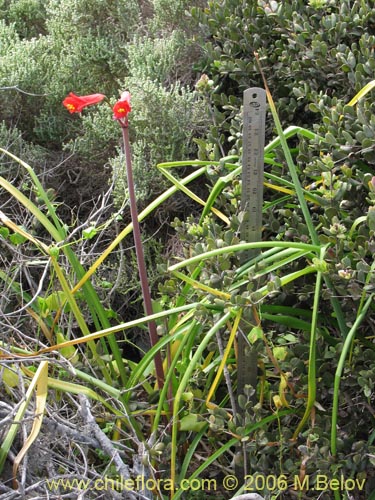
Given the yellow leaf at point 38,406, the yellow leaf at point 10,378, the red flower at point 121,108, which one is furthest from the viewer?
the yellow leaf at point 10,378

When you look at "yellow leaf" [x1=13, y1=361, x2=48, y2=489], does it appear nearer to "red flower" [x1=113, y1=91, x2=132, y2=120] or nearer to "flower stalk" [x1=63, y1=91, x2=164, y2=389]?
"flower stalk" [x1=63, y1=91, x2=164, y2=389]

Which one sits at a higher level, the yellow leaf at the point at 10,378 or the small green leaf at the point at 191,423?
the yellow leaf at the point at 10,378

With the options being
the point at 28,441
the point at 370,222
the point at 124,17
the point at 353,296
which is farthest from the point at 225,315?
the point at 124,17

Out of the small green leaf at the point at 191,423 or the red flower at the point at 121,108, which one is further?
the small green leaf at the point at 191,423

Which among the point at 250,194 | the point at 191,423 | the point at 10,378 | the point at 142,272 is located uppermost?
the point at 250,194

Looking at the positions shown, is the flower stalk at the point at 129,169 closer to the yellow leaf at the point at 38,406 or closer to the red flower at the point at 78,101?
the red flower at the point at 78,101

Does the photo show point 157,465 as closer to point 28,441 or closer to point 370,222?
point 28,441

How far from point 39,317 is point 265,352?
2.47ft

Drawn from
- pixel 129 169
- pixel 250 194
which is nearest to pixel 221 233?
pixel 250 194

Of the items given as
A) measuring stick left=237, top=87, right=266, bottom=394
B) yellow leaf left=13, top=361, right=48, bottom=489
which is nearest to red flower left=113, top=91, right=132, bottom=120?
measuring stick left=237, top=87, right=266, bottom=394

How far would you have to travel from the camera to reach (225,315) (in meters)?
1.83

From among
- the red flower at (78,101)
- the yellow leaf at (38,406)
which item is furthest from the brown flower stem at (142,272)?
the yellow leaf at (38,406)

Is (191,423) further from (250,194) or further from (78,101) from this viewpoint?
Result: (78,101)

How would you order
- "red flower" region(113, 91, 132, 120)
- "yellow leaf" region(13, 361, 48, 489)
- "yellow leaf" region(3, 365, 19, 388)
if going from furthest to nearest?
"yellow leaf" region(3, 365, 19, 388), "red flower" region(113, 91, 132, 120), "yellow leaf" region(13, 361, 48, 489)
